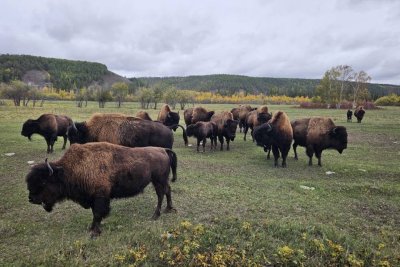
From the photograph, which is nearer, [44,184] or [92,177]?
[44,184]

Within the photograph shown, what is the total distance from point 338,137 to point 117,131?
9991 mm

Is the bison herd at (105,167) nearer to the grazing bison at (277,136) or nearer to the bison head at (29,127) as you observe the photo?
the grazing bison at (277,136)

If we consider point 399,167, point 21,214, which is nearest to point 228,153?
point 399,167

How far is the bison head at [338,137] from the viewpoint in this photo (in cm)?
1373

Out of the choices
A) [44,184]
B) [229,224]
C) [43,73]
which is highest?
[43,73]

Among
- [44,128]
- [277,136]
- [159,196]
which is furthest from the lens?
[44,128]

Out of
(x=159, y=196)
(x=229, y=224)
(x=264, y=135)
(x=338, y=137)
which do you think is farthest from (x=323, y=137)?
(x=159, y=196)

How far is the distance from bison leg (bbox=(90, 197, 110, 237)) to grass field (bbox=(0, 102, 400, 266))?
215 millimetres

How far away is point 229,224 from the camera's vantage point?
21.4 feet

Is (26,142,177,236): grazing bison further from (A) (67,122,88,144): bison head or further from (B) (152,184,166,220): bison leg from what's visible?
(A) (67,122,88,144): bison head

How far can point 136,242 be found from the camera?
Result: 571 cm

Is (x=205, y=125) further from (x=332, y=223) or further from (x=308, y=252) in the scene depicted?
(x=308, y=252)

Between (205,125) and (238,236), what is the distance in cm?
1148

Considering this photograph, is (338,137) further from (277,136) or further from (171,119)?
(171,119)
